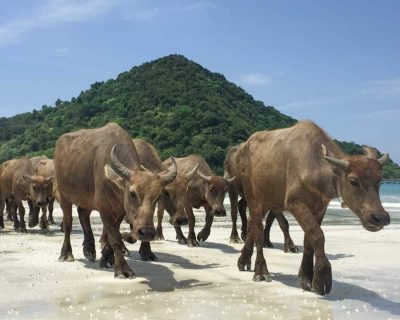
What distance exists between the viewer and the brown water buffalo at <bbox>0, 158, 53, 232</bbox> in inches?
746

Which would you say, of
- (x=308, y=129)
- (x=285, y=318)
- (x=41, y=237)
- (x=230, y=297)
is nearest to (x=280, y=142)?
(x=308, y=129)

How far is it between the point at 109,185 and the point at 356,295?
4.41 meters

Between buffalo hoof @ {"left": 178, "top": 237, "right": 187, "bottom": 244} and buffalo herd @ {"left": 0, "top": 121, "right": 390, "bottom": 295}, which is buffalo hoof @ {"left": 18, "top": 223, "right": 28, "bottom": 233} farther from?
buffalo herd @ {"left": 0, "top": 121, "right": 390, "bottom": 295}

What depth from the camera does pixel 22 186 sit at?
2042 centimetres

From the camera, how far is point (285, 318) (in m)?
6.87

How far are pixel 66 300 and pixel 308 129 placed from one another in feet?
14.6

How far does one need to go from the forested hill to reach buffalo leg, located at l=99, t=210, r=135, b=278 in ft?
172

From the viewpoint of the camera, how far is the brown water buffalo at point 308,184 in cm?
775

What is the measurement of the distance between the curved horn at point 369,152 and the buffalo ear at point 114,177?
3768 millimetres

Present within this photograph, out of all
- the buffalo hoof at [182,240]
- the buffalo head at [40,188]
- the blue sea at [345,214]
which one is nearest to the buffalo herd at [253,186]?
the buffalo hoof at [182,240]

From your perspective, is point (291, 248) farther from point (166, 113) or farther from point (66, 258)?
point (166, 113)

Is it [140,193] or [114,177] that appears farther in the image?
[114,177]

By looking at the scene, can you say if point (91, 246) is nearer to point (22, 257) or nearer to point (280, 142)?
point (22, 257)

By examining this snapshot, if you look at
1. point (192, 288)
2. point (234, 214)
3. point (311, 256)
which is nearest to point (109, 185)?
point (192, 288)
